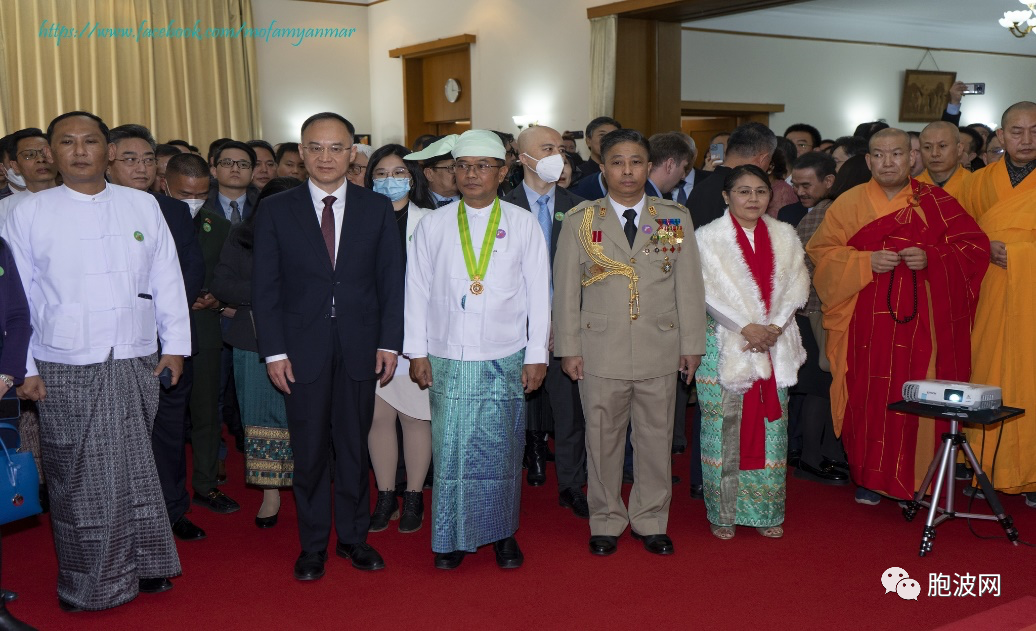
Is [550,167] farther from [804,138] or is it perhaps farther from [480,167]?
[804,138]

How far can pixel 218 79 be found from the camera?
42.5ft

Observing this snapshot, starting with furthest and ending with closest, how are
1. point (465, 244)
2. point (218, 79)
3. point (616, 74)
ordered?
1. point (218, 79)
2. point (616, 74)
3. point (465, 244)

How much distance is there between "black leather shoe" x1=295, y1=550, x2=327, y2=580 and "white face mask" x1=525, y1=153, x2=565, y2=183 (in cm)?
190

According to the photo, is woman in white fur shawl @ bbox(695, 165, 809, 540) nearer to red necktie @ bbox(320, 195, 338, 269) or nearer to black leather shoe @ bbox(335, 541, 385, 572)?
black leather shoe @ bbox(335, 541, 385, 572)

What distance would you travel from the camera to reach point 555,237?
4.26 metres

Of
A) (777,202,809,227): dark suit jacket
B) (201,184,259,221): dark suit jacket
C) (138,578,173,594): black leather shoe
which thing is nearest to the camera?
(138,578,173,594): black leather shoe

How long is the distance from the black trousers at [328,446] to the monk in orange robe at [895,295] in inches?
88.4

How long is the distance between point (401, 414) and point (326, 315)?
827 millimetres

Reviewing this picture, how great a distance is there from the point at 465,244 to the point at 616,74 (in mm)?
7372

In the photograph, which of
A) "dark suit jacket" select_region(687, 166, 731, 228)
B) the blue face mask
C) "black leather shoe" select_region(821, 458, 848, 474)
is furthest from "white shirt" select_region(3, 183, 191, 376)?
"black leather shoe" select_region(821, 458, 848, 474)

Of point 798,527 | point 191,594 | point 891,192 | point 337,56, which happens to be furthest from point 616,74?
point 191,594

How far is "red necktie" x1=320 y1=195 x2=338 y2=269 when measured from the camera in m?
3.46

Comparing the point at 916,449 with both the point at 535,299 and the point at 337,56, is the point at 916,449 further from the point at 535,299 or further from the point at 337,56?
the point at 337,56

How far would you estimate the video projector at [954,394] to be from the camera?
11.9ft
